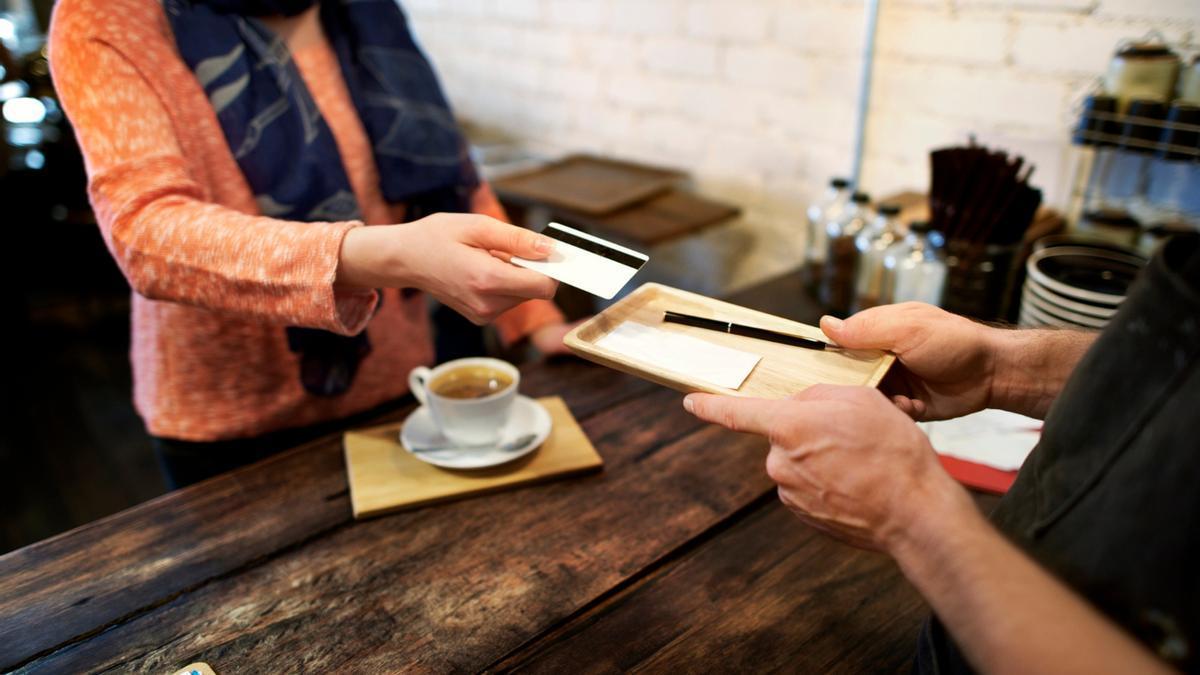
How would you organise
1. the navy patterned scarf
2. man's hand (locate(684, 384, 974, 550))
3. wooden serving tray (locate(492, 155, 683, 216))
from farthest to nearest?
wooden serving tray (locate(492, 155, 683, 216))
the navy patterned scarf
man's hand (locate(684, 384, 974, 550))

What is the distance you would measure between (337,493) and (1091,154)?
5.05 feet

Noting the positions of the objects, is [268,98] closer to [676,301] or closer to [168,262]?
[168,262]

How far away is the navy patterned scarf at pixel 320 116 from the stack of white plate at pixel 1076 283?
987 mm

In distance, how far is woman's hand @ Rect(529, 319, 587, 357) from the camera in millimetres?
1334

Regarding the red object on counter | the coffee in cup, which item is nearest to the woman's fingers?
the coffee in cup

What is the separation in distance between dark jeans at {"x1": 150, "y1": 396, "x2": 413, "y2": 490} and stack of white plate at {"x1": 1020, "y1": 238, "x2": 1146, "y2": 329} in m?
1.10

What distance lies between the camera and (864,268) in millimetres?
1531

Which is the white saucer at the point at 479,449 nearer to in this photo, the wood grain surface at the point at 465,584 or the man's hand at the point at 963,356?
the wood grain surface at the point at 465,584

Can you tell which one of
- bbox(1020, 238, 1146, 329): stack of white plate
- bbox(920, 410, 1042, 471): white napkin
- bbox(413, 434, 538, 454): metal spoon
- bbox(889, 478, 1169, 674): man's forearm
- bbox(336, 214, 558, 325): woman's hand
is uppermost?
bbox(336, 214, 558, 325): woman's hand

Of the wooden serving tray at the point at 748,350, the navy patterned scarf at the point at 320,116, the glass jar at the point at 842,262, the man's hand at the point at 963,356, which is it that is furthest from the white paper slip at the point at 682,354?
the glass jar at the point at 842,262

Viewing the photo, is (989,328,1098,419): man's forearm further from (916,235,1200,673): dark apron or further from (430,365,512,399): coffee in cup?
(430,365,512,399): coffee in cup

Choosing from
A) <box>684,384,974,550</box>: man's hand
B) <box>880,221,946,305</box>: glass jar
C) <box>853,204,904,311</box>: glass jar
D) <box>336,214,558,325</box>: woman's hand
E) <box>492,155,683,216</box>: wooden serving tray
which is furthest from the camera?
<box>492,155,683,216</box>: wooden serving tray

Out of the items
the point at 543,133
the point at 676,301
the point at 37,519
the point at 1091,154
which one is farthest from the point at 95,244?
the point at 1091,154

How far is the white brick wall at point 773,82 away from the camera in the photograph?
160 cm
